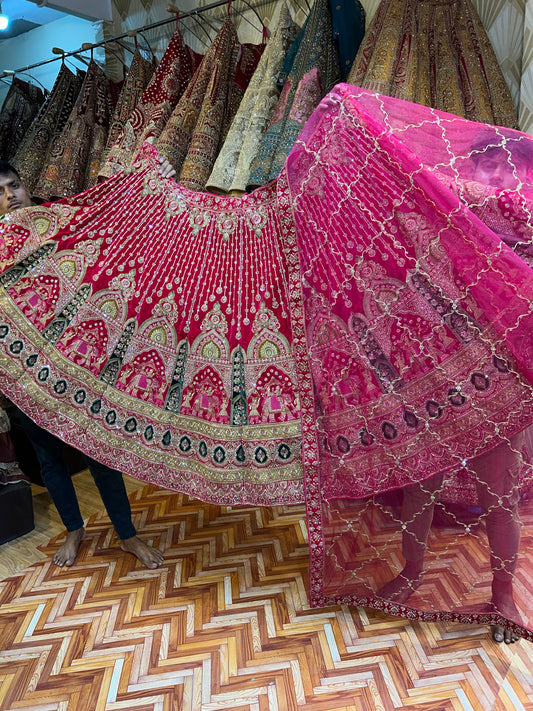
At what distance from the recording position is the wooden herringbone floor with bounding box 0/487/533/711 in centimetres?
140

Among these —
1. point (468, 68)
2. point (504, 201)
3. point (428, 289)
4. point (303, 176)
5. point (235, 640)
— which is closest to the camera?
point (504, 201)

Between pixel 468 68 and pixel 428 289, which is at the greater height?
pixel 468 68

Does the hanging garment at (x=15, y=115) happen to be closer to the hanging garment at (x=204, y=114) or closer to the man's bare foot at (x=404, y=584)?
the hanging garment at (x=204, y=114)

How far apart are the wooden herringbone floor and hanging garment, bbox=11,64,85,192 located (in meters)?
1.99

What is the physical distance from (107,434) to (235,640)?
2.35 feet

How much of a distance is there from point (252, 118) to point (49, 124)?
143 cm

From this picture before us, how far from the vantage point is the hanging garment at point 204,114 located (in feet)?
7.17

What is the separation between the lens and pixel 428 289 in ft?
4.37

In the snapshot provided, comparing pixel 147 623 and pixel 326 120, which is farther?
pixel 147 623

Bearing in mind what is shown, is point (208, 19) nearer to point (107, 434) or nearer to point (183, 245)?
point (183, 245)

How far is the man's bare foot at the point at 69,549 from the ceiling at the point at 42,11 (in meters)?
2.50

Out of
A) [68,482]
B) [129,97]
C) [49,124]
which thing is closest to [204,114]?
[129,97]

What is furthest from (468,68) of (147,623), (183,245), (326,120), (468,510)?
(147,623)

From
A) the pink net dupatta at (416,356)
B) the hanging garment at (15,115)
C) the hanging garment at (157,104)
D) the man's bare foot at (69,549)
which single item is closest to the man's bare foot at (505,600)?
the pink net dupatta at (416,356)
